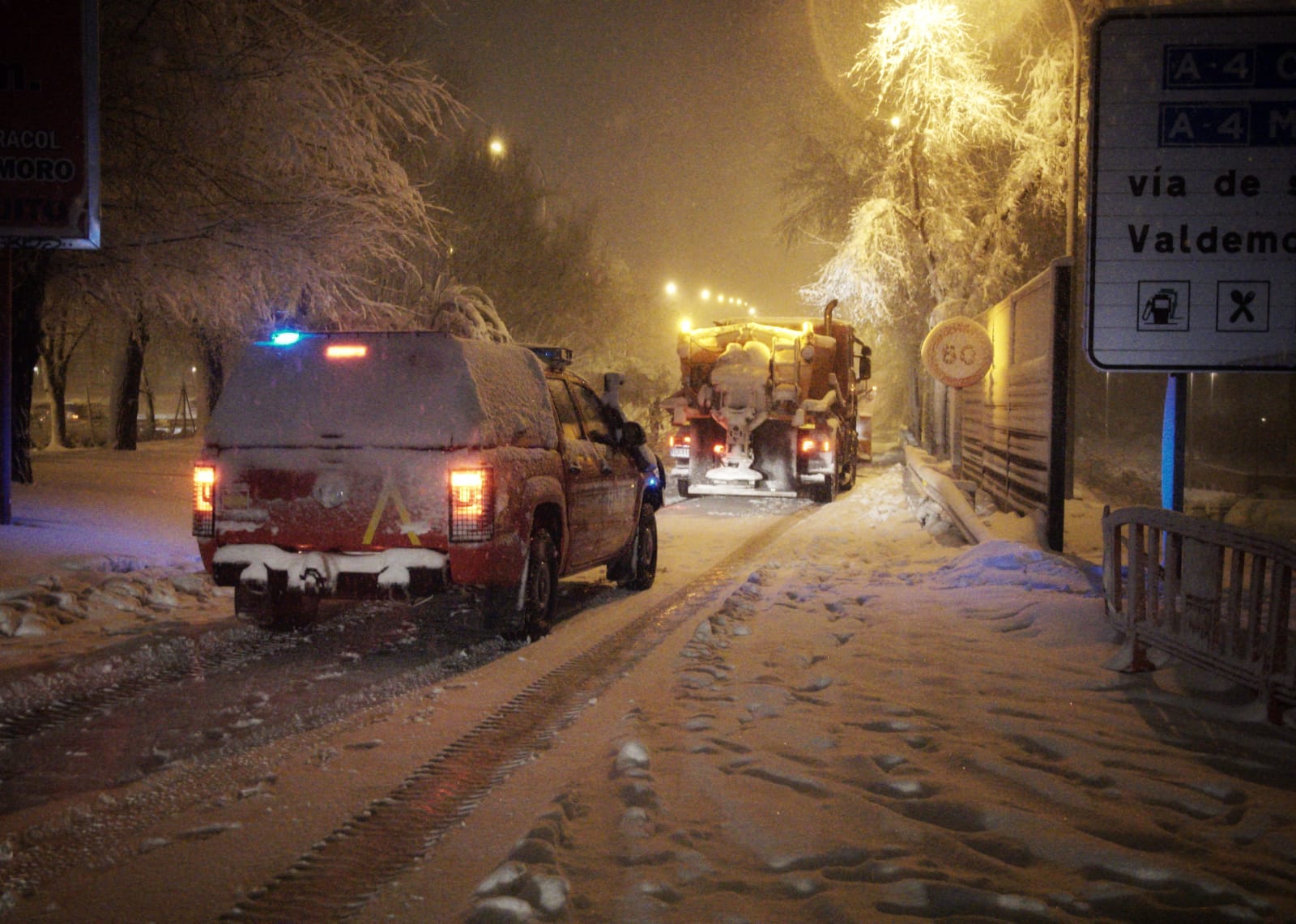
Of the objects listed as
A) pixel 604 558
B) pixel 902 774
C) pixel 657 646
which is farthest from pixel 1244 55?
pixel 604 558

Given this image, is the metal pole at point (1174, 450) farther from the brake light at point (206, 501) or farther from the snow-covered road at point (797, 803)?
the brake light at point (206, 501)

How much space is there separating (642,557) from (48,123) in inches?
267

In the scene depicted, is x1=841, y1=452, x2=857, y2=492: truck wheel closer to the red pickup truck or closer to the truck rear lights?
the red pickup truck

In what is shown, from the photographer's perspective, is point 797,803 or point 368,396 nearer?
point 797,803

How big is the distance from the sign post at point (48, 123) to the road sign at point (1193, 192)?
868cm

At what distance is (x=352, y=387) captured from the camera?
718 cm

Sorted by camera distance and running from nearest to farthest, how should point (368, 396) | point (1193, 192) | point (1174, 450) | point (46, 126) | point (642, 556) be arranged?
point (1193, 192) < point (1174, 450) < point (368, 396) < point (46, 126) < point (642, 556)

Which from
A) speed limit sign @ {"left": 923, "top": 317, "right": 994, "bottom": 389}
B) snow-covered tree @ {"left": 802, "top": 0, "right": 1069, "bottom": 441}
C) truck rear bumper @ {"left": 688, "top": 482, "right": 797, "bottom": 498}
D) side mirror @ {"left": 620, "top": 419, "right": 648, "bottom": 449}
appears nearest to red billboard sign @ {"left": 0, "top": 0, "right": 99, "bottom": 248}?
side mirror @ {"left": 620, "top": 419, "right": 648, "bottom": 449}

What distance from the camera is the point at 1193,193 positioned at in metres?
5.14

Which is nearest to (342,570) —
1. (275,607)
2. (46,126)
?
(275,607)

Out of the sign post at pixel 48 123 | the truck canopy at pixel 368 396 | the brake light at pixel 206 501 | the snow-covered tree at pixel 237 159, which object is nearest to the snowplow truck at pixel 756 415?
the snow-covered tree at pixel 237 159

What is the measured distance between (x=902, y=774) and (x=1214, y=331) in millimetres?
2552

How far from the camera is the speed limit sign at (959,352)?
14.7 metres

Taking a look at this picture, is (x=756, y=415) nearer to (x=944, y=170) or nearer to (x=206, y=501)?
(x=944, y=170)
